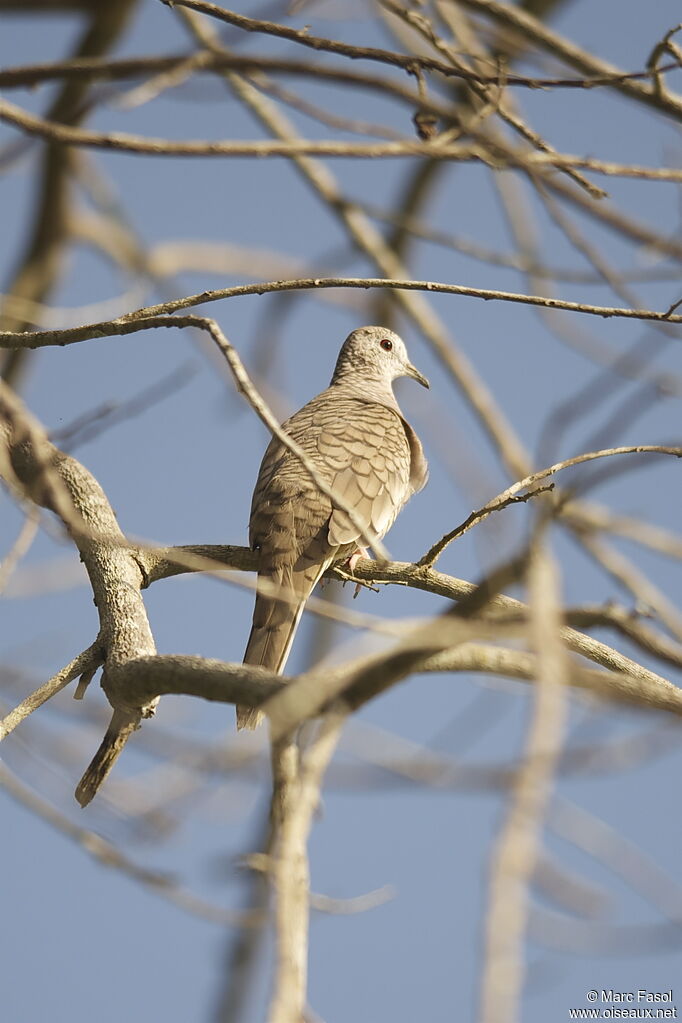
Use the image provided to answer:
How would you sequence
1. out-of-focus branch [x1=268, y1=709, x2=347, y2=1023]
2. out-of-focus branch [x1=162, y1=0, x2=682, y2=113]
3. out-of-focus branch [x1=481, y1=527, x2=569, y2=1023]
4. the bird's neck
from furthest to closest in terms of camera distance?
the bird's neck, out-of-focus branch [x1=162, y1=0, x2=682, y2=113], out-of-focus branch [x1=268, y1=709, x2=347, y2=1023], out-of-focus branch [x1=481, y1=527, x2=569, y2=1023]

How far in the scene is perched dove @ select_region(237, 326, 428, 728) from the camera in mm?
4180

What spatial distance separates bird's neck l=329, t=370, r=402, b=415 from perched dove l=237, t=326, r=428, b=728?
0.5 inches

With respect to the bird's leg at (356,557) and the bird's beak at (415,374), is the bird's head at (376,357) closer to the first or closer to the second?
the bird's beak at (415,374)

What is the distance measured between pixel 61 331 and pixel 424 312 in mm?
2614

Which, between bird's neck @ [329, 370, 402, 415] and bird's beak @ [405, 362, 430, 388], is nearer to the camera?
bird's neck @ [329, 370, 402, 415]

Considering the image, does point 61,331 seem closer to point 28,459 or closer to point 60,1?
point 60,1

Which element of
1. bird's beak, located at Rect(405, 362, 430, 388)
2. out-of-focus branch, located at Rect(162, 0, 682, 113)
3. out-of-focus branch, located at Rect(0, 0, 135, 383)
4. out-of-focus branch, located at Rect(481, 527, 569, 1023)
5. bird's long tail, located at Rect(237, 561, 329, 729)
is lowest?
out-of-focus branch, located at Rect(481, 527, 569, 1023)

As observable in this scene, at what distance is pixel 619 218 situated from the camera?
3.54 meters

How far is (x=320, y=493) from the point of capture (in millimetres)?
4684

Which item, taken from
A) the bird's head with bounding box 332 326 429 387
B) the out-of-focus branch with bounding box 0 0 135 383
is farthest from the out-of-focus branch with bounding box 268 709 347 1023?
the bird's head with bounding box 332 326 429 387

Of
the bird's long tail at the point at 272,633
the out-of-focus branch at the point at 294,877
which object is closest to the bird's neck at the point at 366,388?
the bird's long tail at the point at 272,633

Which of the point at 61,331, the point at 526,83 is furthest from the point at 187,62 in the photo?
the point at 526,83

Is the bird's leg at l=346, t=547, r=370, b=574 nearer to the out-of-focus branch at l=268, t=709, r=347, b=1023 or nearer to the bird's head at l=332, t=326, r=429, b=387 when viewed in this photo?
the bird's head at l=332, t=326, r=429, b=387

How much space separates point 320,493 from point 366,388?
1.76m
